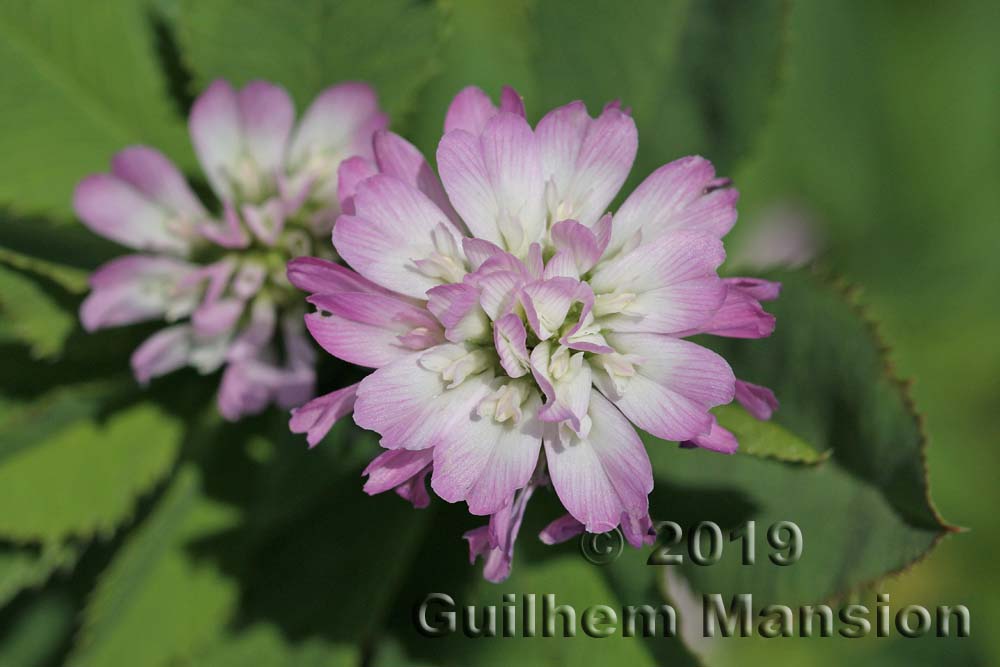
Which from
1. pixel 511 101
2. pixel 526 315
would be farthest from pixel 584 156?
pixel 526 315

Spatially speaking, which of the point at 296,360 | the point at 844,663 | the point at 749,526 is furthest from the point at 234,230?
the point at 844,663

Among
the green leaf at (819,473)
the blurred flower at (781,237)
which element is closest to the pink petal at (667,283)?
the green leaf at (819,473)

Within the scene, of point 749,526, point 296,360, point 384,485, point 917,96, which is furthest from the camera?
point 917,96

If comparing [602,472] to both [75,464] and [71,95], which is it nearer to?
[75,464]

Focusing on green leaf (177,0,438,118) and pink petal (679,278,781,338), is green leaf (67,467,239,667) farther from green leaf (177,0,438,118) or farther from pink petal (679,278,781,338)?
pink petal (679,278,781,338)

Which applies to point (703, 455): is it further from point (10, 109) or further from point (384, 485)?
point (10, 109)

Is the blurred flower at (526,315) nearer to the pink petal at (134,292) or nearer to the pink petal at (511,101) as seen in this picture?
the pink petal at (511,101)

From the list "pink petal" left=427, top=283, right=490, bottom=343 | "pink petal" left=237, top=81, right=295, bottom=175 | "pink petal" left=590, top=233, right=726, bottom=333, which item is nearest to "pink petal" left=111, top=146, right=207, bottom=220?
"pink petal" left=237, top=81, right=295, bottom=175
